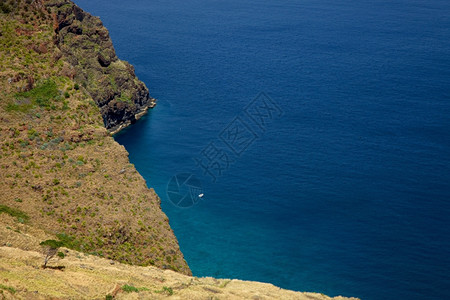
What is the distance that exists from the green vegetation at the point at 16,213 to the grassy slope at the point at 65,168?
50 centimetres

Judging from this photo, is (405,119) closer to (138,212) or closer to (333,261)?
(333,261)

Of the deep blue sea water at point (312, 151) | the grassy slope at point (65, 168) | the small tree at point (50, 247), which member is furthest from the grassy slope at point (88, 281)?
the deep blue sea water at point (312, 151)

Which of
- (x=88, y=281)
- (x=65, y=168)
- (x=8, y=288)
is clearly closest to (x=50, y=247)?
(x=88, y=281)

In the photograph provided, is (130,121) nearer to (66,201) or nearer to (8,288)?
(66,201)

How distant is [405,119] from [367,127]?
32.8ft

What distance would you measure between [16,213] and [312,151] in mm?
70598

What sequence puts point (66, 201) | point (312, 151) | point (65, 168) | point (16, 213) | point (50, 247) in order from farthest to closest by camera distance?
point (312, 151) < point (65, 168) < point (66, 201) < point (16, 213) < point (50, 247)

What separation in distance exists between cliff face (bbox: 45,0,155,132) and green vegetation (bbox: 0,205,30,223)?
6904cm

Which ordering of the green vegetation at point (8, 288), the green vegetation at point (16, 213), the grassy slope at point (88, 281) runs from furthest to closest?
the green vegetation at point (16, 213)
the grassy slope at point (88, 281)
the green vegetation at point (8, 288)

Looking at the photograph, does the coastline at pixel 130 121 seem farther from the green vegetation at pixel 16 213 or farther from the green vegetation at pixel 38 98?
the green vegetation at pixel 16 213

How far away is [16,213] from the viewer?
43.8m

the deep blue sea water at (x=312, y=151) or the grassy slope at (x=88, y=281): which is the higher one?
the deep blue sea water at (x=312, y=151)

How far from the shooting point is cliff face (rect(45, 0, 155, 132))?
111m

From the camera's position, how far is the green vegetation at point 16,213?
43.2 m
